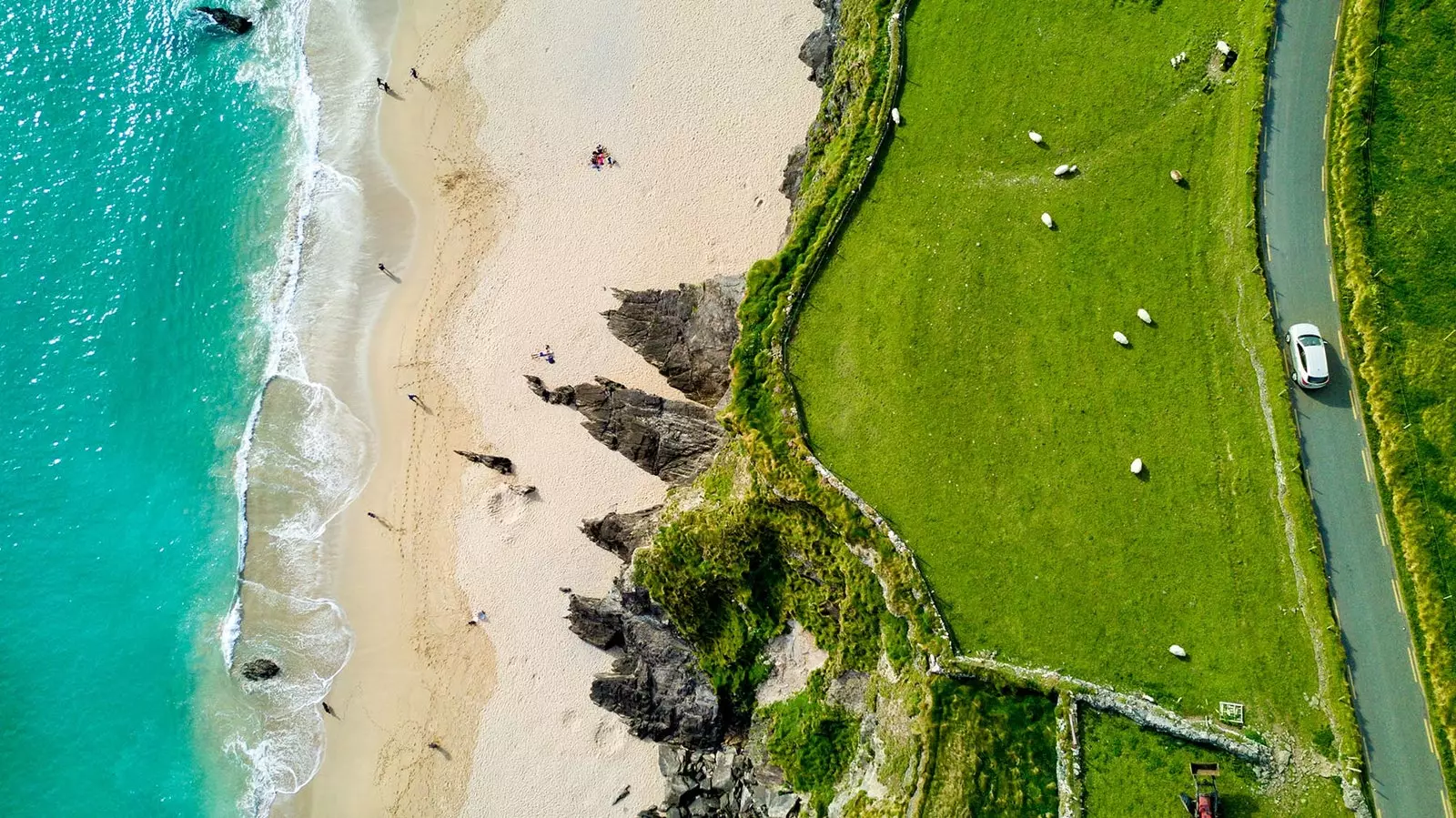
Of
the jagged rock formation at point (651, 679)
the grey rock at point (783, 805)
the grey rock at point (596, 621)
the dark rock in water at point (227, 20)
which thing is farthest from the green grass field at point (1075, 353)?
the dark rock in water at point (227, 20)

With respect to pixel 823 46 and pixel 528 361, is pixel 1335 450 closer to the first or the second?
pixel 823 46

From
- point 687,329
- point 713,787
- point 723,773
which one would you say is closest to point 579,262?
point 687,329

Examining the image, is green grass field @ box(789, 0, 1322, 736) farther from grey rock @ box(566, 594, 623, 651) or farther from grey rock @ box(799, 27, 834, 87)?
grey rock @ box(566, 594, 623, 651)

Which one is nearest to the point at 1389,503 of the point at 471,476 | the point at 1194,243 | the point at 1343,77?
the point at 1194,243

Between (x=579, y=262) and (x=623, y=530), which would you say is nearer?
(x=623, y=530)

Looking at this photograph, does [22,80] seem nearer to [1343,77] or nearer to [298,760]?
[298,760]
